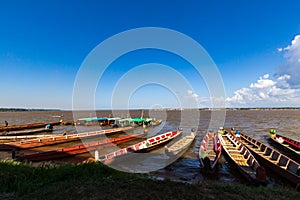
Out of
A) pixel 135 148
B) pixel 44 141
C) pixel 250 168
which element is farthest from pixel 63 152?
pixel 250 168

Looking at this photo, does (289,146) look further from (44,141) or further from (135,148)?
(44,141)

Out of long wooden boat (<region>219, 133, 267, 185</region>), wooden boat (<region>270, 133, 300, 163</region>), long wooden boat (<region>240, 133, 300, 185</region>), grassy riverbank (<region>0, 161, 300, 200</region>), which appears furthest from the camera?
wooden boat (<region>270, 133, 300, 163</region>)

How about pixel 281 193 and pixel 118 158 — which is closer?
pixel 281 193

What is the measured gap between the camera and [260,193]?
5699mm

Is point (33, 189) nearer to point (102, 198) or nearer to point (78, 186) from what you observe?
point (78, 186)

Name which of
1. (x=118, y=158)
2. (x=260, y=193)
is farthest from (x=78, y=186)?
(x=118, y=158)

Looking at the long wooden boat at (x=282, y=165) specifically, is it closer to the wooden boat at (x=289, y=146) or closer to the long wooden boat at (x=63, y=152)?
the wooden boat at (x=289, y=146)

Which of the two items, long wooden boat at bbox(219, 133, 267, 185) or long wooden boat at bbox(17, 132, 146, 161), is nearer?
long wooden boat at bbox(219, 133, 267, 185)

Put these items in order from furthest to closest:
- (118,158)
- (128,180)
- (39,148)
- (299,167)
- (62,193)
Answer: (39,148) → (118,158) → (299,167) → (128,180) → (62,193)

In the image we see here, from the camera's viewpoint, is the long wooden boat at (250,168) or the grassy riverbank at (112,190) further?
the long wooden boat at (250,168)

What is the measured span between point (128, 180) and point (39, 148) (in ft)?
60.2

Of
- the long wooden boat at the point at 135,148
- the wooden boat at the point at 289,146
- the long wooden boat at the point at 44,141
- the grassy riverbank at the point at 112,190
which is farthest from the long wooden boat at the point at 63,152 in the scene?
the wooden boat at the point at 289,146

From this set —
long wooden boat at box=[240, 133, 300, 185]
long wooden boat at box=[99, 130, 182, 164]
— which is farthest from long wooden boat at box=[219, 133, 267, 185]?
long wooden boat at box=[99, 130, 182, 164]

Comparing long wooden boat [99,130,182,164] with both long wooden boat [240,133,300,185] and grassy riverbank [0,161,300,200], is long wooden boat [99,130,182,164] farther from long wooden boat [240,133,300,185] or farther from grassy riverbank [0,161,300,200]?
long wooden boat [240,133,300,185]
